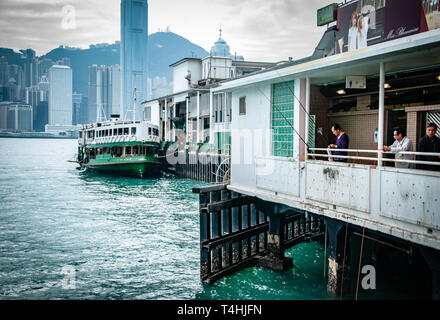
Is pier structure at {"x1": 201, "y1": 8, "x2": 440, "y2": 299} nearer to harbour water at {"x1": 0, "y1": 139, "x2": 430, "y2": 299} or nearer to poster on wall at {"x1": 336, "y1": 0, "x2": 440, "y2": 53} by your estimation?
harbour water at {"x1": 0, "y1": 139, "x2": 430, "y2": 299}

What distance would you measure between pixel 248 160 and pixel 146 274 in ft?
17.6

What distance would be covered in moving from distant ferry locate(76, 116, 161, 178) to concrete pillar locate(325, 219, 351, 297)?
32.9 metres

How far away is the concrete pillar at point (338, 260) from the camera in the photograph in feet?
31.1

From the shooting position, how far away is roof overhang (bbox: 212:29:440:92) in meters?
7.05

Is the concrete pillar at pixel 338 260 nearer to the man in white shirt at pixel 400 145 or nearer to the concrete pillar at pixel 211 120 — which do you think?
the man in white shirt at pixel 400 145

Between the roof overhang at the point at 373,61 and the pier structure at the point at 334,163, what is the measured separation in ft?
0.08

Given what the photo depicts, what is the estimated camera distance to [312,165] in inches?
388

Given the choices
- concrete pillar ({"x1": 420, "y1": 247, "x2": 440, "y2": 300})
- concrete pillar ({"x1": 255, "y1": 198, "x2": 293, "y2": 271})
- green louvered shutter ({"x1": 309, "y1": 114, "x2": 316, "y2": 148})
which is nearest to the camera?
concrete pillar ({"x1": 420, "y1": 247, "x2": 440, "y2": 300})

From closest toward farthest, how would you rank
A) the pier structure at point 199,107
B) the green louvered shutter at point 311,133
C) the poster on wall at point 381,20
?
the green louvered shutter at point 311,133, the poster on wall at point 381,20, the pier structure at point 199,107

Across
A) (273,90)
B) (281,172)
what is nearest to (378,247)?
(281,172)

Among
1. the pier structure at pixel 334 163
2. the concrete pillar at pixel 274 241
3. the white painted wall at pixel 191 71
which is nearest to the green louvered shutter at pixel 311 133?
the pier structure at pixel 334 163

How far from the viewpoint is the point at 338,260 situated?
9633 mm

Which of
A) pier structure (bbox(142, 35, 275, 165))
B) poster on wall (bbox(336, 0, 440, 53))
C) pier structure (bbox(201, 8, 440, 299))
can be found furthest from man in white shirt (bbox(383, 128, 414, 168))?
pier structure (bbox(142, 35, 275, 165))

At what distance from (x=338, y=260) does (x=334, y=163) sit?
8.21 ft
